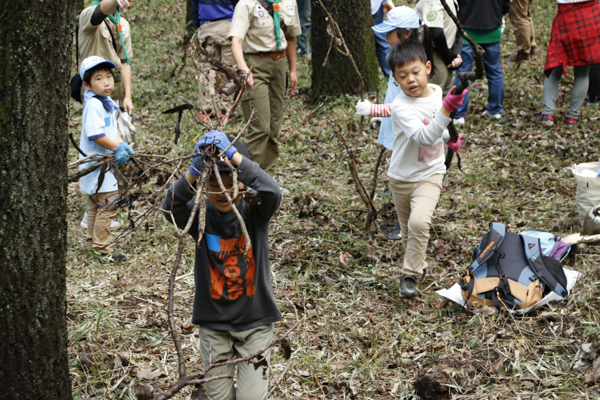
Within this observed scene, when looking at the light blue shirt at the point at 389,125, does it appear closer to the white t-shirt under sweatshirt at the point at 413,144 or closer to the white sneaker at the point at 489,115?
the white t-shirt under sweatshirt at the point at 413,144

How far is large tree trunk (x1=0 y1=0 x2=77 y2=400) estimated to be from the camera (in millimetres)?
2051

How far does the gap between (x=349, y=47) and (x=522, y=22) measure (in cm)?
344

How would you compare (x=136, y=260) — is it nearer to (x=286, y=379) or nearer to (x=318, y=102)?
(x=286, y=379)

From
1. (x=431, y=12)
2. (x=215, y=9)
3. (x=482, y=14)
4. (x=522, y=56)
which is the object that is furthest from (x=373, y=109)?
(x=522, y=56)

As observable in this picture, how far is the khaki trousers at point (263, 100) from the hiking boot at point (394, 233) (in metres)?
1.66

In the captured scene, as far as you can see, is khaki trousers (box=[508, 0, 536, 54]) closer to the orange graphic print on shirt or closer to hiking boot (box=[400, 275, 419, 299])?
hiking boot (box=[400, 275, 419, 299])

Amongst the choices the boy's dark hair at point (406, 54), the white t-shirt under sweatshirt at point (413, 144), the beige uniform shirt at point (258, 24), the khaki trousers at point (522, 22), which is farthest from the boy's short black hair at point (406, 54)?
the khaki trousers at point (522, 22)

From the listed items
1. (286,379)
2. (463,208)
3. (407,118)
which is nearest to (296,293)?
(286,379)

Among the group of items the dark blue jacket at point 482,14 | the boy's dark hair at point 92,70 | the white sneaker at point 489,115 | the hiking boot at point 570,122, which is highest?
the dark blue jacket at point 482,14

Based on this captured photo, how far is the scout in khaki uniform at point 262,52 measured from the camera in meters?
5.51

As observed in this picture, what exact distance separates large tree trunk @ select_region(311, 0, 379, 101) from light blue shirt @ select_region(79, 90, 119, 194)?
4674 mm

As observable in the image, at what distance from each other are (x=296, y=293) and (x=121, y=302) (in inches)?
55.4

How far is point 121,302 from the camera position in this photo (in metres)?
4.33

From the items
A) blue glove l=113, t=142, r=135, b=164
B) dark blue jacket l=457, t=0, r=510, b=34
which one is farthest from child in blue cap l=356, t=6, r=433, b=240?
dark blue jacket l=457, t=0, r=510, b=34
